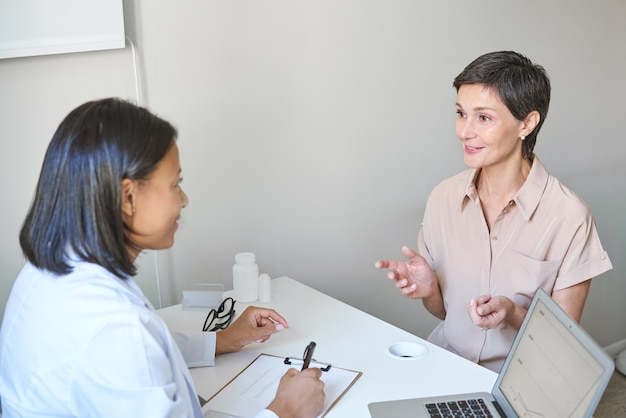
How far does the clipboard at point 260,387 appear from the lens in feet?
4.15

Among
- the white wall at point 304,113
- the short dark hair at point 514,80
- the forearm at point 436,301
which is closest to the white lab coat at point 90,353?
the white wall at point 304,113

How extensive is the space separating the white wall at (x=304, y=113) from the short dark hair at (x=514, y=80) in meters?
0.66

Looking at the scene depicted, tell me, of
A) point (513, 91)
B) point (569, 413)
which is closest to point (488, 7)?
point (513, 91)

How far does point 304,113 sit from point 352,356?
3.11ft

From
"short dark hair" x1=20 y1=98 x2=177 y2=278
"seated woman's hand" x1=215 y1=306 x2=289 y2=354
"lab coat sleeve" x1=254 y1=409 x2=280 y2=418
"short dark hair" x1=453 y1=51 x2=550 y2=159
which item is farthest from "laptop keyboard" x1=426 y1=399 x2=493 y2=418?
"short dark hair" x1=453 y1=51 x2=550 y2=159

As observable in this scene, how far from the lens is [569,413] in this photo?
989 millimetres

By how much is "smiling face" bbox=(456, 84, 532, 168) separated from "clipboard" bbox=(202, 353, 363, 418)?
0.66 m

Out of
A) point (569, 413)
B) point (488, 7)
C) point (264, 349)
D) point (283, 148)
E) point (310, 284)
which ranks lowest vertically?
point (310, 284)

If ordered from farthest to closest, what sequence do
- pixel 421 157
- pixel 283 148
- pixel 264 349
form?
pixel 421 157 < pixel 283 148 < pixel 264 349

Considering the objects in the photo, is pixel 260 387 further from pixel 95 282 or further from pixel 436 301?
pixel 436 301

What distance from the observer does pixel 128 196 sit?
3.26 ft

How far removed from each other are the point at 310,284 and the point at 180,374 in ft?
4.14

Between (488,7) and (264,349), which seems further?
(488,7)

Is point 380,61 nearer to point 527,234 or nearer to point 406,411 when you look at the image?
point 527,234
